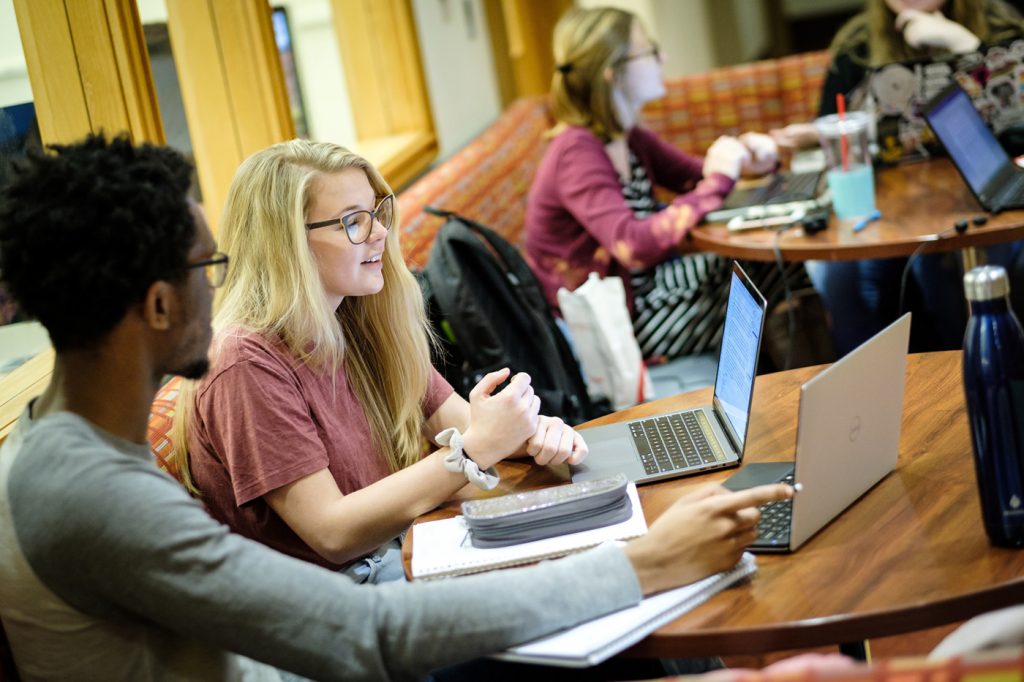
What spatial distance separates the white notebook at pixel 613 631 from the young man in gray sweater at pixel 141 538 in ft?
0.04

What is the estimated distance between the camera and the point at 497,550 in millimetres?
1426

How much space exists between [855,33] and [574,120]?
1098 mm

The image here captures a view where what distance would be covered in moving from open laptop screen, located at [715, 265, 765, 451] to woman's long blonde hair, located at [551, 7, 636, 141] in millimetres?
1649

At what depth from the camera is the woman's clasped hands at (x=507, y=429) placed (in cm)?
164

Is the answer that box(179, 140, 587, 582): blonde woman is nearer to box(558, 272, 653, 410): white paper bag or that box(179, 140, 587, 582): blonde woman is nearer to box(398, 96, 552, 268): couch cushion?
box(398, 96, 552, 268): couch cushion

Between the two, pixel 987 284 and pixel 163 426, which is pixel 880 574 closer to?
pixel 987 284

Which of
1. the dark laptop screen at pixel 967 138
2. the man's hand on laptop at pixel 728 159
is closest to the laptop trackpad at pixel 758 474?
the dark laptop screen at pixel 967 138

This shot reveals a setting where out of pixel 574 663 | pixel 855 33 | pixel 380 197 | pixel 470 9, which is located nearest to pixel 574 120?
pixel 855 33

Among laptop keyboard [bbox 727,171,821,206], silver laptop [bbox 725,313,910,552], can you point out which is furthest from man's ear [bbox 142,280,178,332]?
laptop keyboard [bbox 727,171,821,206]

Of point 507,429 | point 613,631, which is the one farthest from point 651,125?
point 613,631

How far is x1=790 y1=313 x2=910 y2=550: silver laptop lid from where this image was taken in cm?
126

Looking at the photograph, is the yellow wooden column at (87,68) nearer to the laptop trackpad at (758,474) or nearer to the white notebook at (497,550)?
the white notebook at (497,550)

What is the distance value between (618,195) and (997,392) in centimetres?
209

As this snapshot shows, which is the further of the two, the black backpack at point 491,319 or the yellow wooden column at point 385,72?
the yellow wooden column at point 385,72
